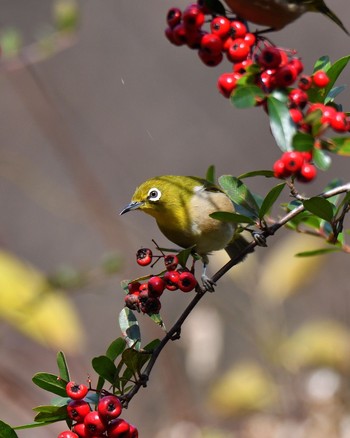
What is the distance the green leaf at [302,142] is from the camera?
1746 millimetres

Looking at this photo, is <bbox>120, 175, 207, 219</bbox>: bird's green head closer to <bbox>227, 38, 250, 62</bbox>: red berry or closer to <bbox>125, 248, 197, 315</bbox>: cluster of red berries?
<bbox>125, 248, 197, 315</bbox>: cluster of red berries

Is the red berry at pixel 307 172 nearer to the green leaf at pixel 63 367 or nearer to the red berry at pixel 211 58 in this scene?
the red berry at pixel 211 58

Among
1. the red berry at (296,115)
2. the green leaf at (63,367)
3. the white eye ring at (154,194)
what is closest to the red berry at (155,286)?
the green leaf at (63,367)

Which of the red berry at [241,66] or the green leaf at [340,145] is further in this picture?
the red berry at [241,66]

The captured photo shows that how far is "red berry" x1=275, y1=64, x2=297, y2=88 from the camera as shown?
1841 millimetres

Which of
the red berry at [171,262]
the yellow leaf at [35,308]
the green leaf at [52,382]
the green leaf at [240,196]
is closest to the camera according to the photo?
the green leaf at [52,382]

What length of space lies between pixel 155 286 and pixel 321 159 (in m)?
0.54

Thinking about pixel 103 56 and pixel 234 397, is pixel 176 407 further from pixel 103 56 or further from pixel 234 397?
pixel 103 56

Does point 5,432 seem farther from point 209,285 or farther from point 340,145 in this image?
point 340,145

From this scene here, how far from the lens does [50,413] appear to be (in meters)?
1.95

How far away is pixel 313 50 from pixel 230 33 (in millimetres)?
8465

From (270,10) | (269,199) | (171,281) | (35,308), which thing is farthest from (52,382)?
(35,308)

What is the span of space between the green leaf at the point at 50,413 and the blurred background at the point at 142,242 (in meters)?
1.56

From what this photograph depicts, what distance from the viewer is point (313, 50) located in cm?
1018
